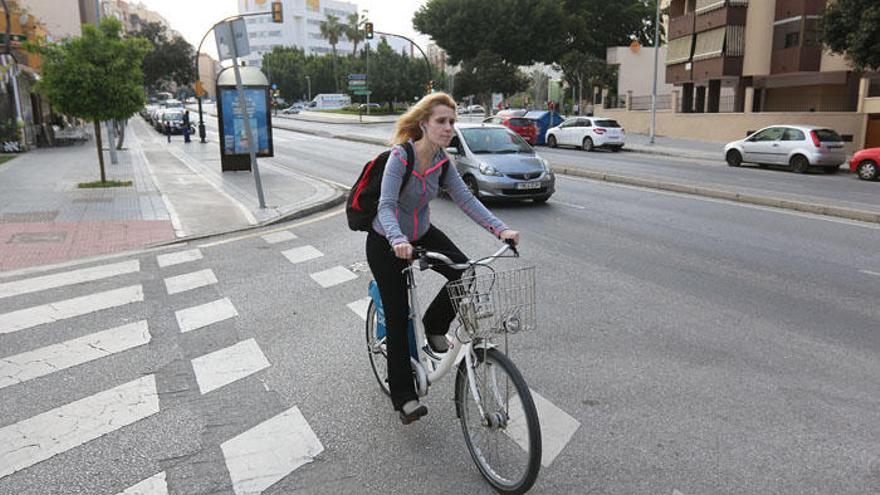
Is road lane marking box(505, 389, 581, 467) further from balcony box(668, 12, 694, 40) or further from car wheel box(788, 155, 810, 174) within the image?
balcony box(668, 12, 694, 40)

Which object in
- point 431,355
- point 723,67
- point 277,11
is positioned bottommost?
point 431,355

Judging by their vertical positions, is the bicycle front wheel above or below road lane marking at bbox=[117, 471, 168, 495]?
above

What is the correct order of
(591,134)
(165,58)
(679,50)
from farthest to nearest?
1. (165,58)
2. (679,50)
3. (591,134)

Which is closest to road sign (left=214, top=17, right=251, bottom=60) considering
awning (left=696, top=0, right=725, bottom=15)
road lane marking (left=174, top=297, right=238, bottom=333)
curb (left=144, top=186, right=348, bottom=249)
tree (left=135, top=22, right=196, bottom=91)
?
curb (left=144, top=186, right=348, bottom=249)

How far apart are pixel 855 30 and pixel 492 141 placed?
13.9 m

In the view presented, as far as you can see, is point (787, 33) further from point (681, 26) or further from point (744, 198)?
point (744, 198)

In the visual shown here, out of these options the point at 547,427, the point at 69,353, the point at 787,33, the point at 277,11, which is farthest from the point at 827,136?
the point at 69,353

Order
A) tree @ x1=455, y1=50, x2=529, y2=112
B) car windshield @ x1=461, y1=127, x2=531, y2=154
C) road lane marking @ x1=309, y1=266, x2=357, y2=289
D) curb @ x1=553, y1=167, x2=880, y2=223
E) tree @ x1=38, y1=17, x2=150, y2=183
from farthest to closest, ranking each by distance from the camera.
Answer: tree @ x1=455, y1=50, x2=529, y2=112 → tree @ x1=38, y1=17, x2=150, y2=183 → car windshield @ x1=461, y1=127, x2=531, y2=154 → curb @ x1=553, y1=167, x2=880, y2=223 → road lane marking @ x1=309, y1=266, x2=357, y2=289

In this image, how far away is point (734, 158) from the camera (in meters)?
23.7

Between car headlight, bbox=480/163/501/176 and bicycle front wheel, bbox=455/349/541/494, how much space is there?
9721 mm

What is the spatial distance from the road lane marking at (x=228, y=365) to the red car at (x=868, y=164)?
18997 mm

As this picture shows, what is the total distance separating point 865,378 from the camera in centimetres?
482

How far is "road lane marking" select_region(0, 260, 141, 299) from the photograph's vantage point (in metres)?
7.36

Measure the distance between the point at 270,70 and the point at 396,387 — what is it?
112 metres
